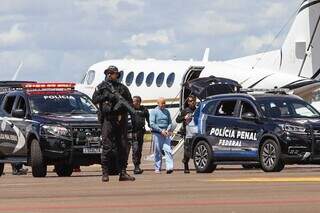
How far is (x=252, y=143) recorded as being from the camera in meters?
23.4

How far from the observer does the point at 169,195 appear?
51.1ft

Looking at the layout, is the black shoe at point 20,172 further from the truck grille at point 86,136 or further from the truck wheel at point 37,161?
the truck grille at point 86,136

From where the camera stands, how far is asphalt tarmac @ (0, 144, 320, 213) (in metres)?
13.7

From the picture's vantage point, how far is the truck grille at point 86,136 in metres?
22.3

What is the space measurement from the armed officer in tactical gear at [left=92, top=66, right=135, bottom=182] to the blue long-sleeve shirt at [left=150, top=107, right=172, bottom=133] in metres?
5.17

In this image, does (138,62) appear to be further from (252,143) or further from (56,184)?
(56,184)

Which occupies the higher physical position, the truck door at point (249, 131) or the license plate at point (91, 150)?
the truck door at point (249, 131)

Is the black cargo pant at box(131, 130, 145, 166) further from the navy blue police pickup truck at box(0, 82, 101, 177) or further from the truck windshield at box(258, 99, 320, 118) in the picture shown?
the truck windshield at box(258, 99, 320, 118)

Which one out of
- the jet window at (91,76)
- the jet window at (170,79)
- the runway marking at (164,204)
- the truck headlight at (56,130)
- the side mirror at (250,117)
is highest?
the jet window at (91,76)

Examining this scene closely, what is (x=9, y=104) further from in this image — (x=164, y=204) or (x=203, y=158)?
(x=164, y=204)

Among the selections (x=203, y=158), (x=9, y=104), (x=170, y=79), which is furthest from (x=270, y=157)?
(x=170, y=79)

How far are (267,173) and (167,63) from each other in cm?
1963

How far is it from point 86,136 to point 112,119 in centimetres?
276

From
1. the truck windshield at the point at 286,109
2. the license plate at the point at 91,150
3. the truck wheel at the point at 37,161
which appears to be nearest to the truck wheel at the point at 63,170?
the truck wheel at the point at 37,161
